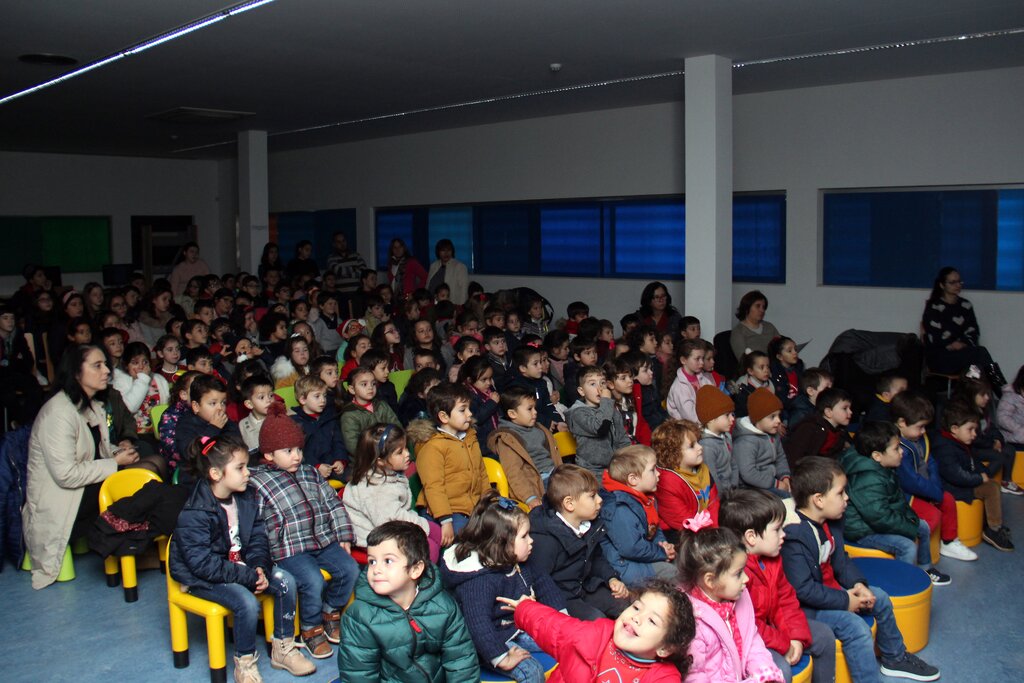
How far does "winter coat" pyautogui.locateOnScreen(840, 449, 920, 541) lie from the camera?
4.75m

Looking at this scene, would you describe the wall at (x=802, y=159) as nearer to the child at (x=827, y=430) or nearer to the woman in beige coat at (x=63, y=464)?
the child at (x=827, y=430)

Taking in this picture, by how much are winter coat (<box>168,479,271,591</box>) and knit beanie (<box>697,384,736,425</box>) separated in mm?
2502

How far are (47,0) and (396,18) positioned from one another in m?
2.18

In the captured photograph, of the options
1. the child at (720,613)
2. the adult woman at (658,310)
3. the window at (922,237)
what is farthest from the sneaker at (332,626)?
the window at (922,237)

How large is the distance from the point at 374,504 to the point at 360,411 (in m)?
1.09

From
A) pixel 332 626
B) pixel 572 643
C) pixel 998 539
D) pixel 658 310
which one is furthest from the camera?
pixel 658 310

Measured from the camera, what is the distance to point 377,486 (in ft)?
14.8

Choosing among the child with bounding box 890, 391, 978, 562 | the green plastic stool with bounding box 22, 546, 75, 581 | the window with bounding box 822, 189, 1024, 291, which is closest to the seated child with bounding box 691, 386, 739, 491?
the child with bounding box 890, 391, 978, 562

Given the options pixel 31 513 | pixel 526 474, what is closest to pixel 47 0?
pixel 31 513

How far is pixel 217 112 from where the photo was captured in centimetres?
1073

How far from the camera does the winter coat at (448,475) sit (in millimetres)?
4746

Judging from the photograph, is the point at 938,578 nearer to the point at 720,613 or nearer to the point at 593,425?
the point at 593,425

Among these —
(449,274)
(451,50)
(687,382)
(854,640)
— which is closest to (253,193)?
(449,274)

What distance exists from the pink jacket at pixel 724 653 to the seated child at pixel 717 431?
1.92 m
